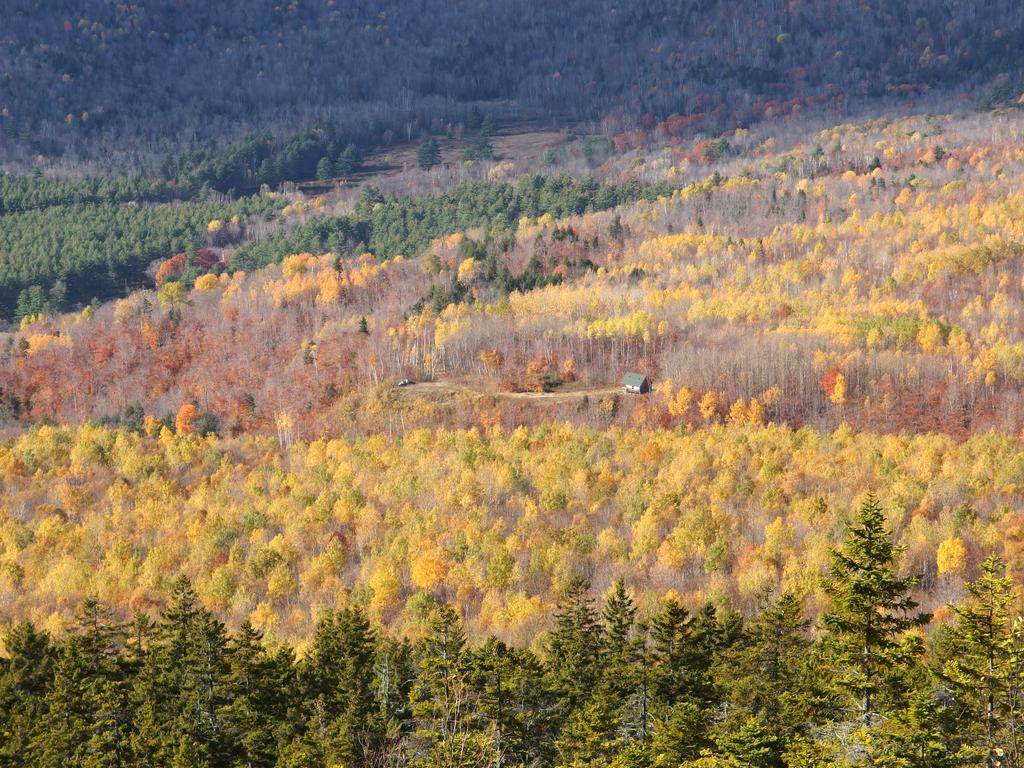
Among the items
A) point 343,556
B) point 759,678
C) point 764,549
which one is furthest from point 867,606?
point 343,556

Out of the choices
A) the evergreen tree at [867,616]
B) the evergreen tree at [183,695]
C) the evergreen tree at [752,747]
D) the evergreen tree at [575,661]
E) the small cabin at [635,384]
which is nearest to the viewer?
the evergreen tree at [867,616]

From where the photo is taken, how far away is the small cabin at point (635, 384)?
637ft

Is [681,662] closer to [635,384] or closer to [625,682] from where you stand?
[625,682]

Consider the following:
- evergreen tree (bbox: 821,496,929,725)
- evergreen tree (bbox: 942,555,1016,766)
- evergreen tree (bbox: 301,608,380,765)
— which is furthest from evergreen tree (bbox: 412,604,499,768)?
evergreen tree (bbox: 942,555,1016,766)

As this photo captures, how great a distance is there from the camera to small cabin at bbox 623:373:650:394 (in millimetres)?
194125

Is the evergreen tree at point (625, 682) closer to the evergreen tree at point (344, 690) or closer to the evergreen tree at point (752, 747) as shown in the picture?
the evergreen tree at point (344, 690)

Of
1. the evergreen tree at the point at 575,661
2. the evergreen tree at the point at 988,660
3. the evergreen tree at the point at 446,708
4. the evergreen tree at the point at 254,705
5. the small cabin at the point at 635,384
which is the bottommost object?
the small cabin at the point at 635,384

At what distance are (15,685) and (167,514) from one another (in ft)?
281

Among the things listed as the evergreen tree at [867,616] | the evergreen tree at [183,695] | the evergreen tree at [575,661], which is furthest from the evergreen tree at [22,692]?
the evergreen tree at [867,616]

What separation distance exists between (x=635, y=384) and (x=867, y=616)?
149m

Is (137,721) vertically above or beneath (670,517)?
above

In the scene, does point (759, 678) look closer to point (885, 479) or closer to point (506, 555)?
point (506, 555)

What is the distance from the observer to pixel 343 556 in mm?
154375

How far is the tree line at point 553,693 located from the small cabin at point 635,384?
10508 cm
